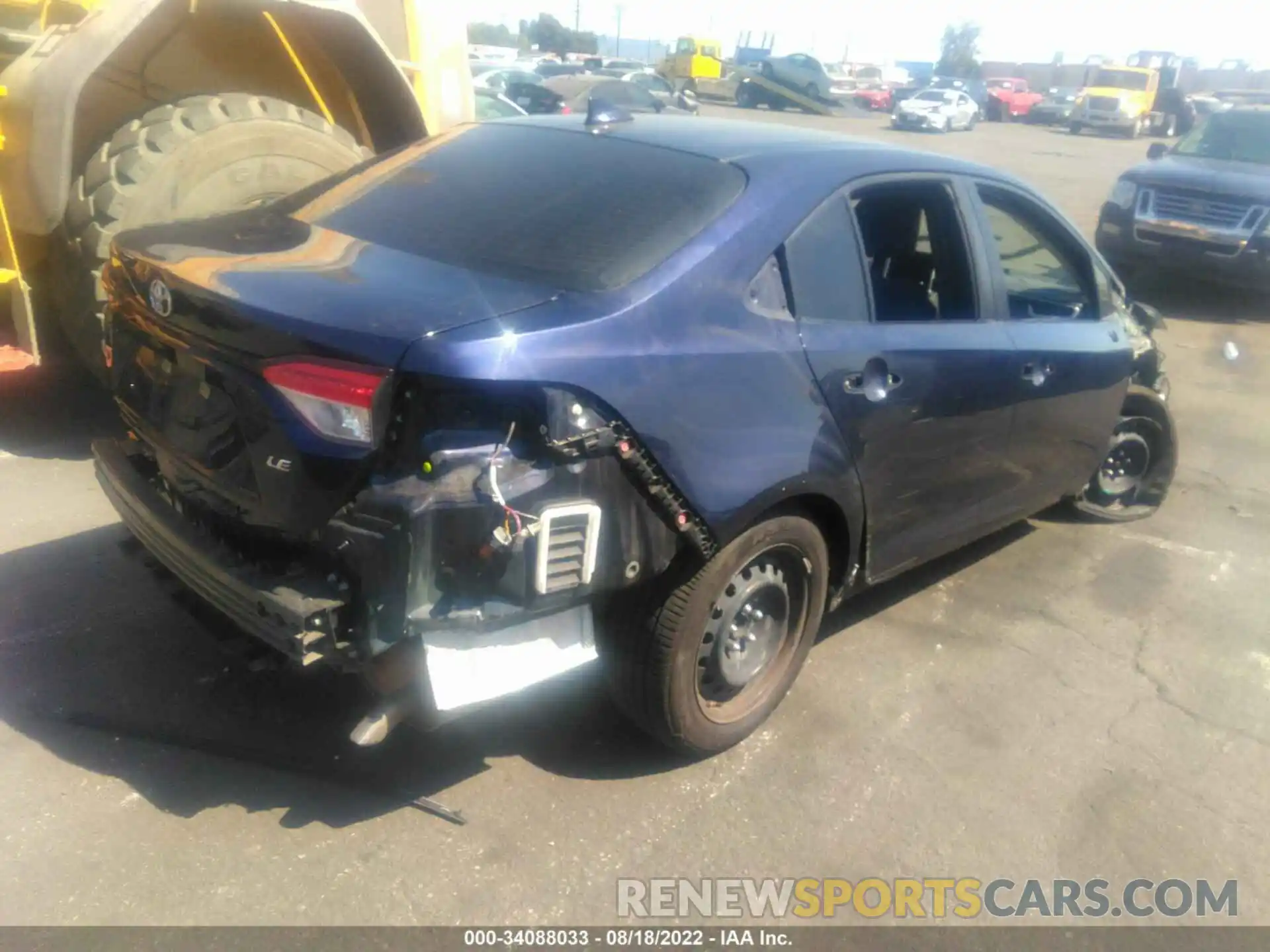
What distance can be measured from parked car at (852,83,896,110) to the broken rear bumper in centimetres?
4526

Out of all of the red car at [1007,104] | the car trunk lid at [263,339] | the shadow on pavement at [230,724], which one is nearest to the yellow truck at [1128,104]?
the red car at [1007,104]

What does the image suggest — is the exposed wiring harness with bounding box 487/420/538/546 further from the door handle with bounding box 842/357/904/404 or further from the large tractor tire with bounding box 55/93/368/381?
the large tractor tire with bounding box 55/93/368/381

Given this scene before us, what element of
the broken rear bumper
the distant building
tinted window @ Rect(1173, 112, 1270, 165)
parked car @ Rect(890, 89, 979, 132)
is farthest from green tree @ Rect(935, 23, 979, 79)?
the broken rear bumper

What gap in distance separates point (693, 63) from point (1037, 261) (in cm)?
4009

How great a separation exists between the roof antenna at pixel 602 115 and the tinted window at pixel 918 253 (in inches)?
35.8

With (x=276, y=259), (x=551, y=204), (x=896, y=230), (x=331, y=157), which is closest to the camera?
(x=276, y=259)

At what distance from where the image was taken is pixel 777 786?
3.10 m

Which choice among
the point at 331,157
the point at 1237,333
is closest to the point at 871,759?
the point at 331,157

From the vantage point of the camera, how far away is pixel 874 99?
44.7 meters

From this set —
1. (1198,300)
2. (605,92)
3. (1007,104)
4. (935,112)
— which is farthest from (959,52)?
(1198,300)

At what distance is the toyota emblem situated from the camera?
8.99ft

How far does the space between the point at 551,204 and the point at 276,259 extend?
0.78 meters

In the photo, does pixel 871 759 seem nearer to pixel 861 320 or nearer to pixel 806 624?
pixel 806 624

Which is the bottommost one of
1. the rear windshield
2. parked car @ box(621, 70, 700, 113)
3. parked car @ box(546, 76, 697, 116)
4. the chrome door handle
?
parked car @ box(621, 70, 700, 113)
